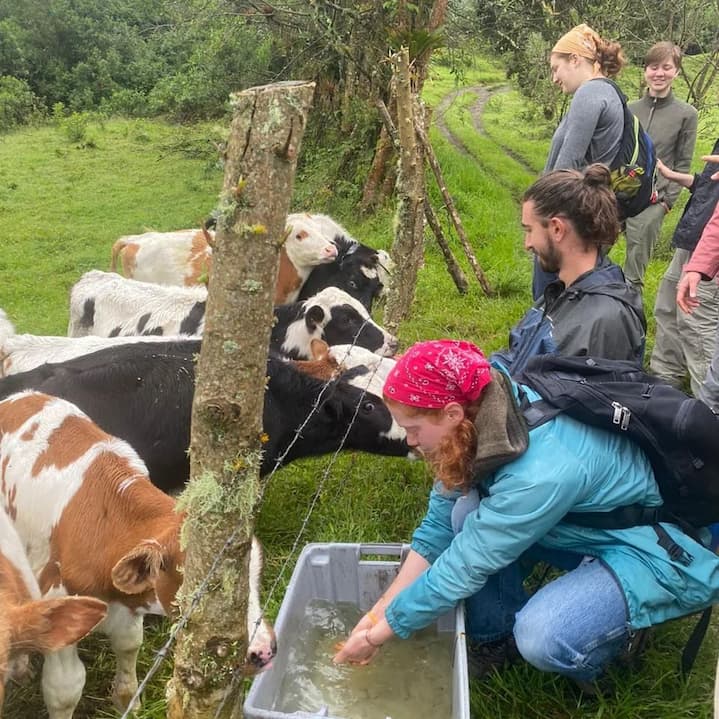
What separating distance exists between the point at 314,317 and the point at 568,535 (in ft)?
10.4

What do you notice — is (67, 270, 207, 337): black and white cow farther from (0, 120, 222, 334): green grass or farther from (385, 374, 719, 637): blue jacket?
(385, 374, 719, 637): blue jacket

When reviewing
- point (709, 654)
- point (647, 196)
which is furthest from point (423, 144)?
point (709, 654)

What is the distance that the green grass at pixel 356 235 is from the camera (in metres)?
A: 2.97

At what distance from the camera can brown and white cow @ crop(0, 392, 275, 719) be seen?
272 cm

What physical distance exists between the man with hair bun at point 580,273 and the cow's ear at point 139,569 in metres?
1.58

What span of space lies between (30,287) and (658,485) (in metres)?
9.62

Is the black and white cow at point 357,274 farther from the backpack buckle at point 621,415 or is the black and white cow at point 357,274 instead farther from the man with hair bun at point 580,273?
the backpack buckle at point 621,415

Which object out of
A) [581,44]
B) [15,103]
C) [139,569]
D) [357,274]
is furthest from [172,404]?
[15,103]

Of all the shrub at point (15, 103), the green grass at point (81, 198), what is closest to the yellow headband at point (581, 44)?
the green grass at point (81, 198)

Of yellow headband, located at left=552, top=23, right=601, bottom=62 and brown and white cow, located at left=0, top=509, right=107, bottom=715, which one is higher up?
yellow headband, located at left=552, top=23, right=601, bottom=62

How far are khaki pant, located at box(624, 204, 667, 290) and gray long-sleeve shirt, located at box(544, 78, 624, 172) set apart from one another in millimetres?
1897

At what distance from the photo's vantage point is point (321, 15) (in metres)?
10.6

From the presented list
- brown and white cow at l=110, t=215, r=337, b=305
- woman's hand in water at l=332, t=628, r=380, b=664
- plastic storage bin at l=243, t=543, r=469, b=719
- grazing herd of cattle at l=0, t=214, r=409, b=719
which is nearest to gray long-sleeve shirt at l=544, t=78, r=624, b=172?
grazing herd of cattle at l=0, t=214, r=409, b=719

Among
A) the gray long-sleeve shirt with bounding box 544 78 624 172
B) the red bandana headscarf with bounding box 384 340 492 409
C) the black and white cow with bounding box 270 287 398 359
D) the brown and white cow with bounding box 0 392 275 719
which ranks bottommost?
the black and white cow with bounding box 270 287 398 359
